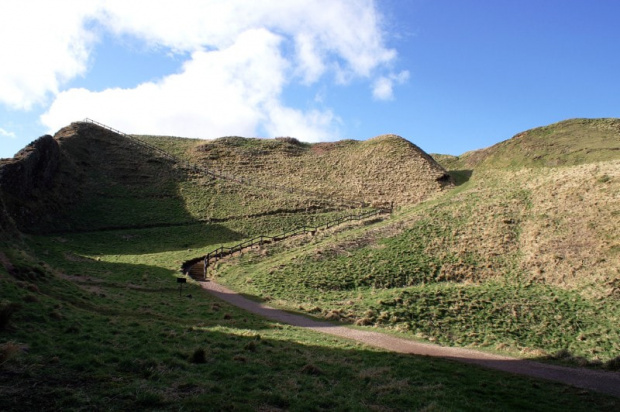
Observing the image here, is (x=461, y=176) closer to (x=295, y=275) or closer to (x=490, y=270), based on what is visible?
(x=490, y=270)

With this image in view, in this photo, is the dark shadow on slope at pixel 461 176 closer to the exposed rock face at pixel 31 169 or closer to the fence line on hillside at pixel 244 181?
the fence line on hillside at pixel 244 181

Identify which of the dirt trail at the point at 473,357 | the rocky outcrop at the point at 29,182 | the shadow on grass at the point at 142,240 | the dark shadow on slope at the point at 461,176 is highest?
the dark shadow on slope at the point at 461,176

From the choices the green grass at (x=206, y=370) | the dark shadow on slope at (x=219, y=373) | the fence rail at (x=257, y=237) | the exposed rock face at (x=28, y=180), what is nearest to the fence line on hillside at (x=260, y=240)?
the fence rail at (x=257, y=237)

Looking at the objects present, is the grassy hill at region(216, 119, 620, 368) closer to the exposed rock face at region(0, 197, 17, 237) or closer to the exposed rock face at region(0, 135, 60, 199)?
the exposed rock face at region(0, 197, 17, 237)

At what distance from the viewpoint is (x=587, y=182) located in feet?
136

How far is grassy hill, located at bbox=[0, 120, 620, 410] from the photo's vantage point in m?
10.9

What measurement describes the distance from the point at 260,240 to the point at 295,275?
40.7 feet

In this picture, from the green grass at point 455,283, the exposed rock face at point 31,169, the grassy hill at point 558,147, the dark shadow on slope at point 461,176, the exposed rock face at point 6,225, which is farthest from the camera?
the dark shadow on slope at point 461,176

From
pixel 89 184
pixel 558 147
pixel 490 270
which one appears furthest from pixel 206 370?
pixel 558 147

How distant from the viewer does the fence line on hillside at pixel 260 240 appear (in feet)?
129

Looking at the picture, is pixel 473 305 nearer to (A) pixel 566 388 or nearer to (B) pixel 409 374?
(A) pixel 566 388

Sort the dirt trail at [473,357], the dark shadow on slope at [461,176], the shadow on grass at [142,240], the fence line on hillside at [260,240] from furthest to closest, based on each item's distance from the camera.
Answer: the dark shadow on slope at [461,176] < the shadow on grass at [142,240] < the fence line on hillside at [260,240] < the dirt trail at [473,357]

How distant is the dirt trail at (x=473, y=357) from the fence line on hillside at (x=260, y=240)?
1463 centimetres

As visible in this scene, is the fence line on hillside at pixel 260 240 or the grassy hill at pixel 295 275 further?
the fence line on hillside at pixel 260 240
